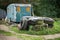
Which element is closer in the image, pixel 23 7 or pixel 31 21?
pixel 31 21

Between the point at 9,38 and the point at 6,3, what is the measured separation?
50.6 feet

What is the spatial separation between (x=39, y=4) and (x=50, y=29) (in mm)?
12327

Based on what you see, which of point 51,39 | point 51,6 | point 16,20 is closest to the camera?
point 51,39

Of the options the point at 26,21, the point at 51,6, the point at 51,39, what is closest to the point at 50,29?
the point at 26,21

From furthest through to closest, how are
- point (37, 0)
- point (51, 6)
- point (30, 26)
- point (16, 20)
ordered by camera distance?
1. point (37, 0)
2. point (51, 6)
3. point (16, 20)
4. point (30, 26)

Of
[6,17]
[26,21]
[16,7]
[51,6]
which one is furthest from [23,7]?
[51,6]

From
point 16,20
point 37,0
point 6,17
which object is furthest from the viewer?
Result: point 37,0

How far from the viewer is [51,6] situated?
85.6ft

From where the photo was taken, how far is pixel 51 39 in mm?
12023

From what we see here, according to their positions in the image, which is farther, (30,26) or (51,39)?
(30,26)

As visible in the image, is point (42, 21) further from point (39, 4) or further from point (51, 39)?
point (39, 4)

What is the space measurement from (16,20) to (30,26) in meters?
5.11

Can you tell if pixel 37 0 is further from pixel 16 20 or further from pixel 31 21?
pixel 31 21

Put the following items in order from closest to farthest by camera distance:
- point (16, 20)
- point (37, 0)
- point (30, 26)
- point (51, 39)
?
point (51, 39), point (30, 26), point (16, 20), point (37, 0)
